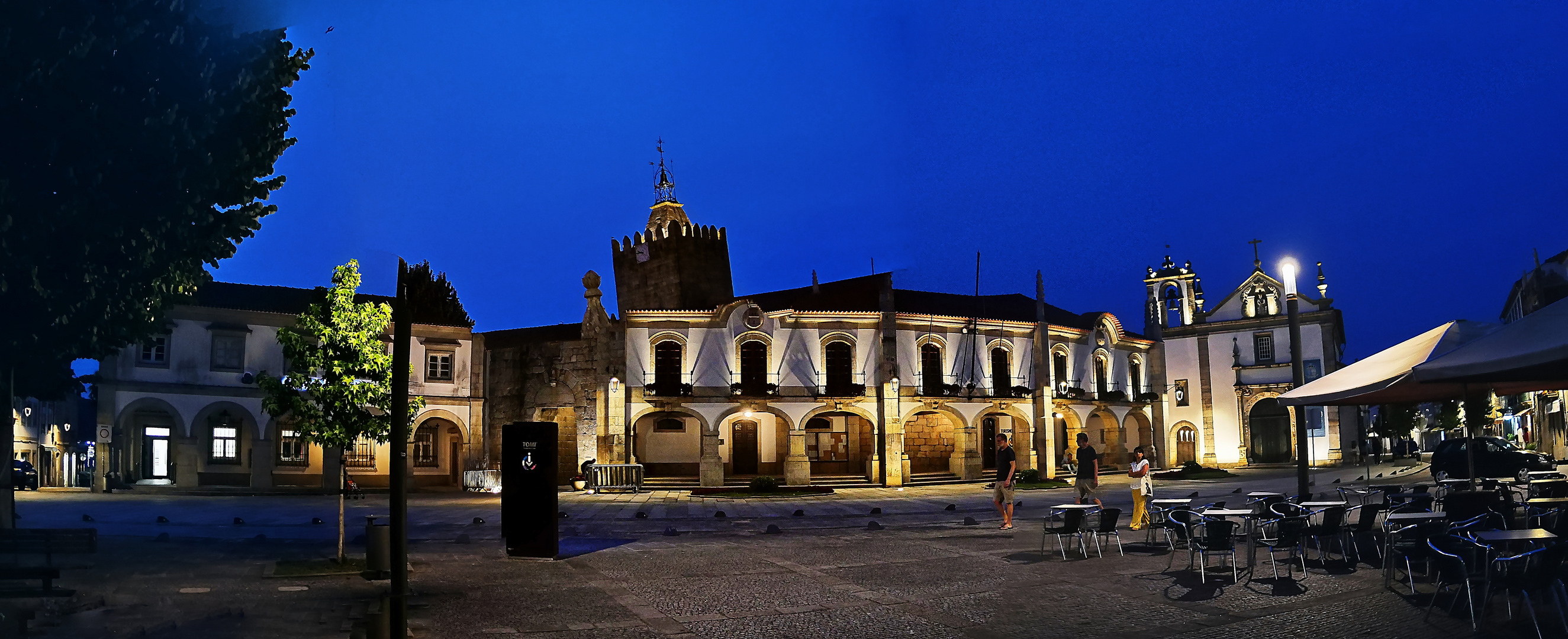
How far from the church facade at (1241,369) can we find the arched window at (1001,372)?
34.9 ft

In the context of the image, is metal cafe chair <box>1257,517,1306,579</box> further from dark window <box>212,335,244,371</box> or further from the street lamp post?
dark window <box>212,335,244,371</box>

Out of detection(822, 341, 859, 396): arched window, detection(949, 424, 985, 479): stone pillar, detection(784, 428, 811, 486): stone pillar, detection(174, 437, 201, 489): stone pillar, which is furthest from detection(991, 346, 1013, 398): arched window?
detection(174, 437, 201, 489): stone pillar

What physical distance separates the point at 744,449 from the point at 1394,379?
→ 1031 inches

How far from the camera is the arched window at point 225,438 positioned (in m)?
31.1

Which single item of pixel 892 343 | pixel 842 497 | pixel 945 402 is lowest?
pixel 842 497

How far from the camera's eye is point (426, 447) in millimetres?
34125

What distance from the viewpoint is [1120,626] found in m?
7.76

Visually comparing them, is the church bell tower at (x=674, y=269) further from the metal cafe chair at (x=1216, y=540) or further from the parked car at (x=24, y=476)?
the metal cafe chair at (x=1216, y=540)

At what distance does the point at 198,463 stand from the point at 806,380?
1948 centimetres

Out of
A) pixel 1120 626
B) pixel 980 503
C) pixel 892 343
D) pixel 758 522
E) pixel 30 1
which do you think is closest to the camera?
pixel 1120 626

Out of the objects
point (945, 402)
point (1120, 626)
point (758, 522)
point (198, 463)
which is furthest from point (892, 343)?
point (1120, 626)

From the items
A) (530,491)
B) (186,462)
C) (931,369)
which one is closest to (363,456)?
(186,462)

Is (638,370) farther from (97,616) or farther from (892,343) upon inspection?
(97,616)

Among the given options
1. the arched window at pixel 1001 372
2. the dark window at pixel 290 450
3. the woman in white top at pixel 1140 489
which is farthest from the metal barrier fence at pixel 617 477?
the woman in white top at pixel 1140 489
